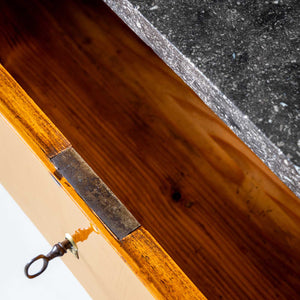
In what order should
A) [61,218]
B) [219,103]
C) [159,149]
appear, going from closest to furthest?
[219,103]
[61,218]
[159,149]

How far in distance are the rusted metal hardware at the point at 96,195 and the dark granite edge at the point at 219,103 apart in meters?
0.14

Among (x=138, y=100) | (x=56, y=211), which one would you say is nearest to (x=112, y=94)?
(x=138, y=100)

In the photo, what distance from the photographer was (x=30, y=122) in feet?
1.82

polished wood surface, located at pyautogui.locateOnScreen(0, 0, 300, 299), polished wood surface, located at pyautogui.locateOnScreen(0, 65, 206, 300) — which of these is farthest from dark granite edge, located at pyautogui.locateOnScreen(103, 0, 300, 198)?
polished wood surface, located at pyautogui.locateOnScreen(0, 0, 300, 299)

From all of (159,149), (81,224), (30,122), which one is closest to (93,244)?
(81,224)

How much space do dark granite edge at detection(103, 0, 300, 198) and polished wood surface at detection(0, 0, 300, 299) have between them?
0.28 m

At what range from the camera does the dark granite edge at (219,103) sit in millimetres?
450

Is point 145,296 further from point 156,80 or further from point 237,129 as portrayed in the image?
point 156,80

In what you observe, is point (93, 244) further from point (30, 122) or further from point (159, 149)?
point (159, 149)

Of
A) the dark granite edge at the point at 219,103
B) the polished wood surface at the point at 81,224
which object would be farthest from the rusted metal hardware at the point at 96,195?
the dark granite edge at the point at 219,103

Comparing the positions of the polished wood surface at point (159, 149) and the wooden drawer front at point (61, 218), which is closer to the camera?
the wooden drawer front at point (61, 218)

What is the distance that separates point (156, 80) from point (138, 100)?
48 mm

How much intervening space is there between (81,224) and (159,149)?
10.4 inches

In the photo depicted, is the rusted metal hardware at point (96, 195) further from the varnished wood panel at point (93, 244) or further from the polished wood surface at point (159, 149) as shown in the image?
the polished wood surface at point (159, 149)
